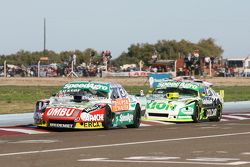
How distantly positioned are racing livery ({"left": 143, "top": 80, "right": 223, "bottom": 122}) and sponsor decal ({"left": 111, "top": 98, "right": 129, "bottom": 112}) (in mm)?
2583

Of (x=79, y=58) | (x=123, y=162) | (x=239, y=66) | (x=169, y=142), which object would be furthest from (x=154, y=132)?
(x=79, y=58)

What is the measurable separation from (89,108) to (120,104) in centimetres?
160

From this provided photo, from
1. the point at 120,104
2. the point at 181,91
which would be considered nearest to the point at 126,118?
the point at 120,104

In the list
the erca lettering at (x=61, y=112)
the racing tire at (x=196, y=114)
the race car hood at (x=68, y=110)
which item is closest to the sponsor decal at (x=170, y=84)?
Answer: the racing tire at (x=196, y=114)

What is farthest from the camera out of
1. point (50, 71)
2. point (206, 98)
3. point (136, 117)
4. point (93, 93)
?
point (50, 71)

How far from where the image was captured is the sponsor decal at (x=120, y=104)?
21148 mm

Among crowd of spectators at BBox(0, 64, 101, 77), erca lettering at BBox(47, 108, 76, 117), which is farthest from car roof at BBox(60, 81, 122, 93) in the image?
crowd of spectators at BBox(0, 64, 101, 77)

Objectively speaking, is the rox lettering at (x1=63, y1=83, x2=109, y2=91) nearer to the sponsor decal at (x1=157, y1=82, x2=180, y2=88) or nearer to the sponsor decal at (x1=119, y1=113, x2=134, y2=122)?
the sponsor decal at (x1=119, y1=113, x2=134, y2=122)

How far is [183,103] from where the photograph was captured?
2452cm

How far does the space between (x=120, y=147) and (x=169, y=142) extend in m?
1.61

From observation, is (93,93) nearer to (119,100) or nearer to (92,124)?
(119,100)

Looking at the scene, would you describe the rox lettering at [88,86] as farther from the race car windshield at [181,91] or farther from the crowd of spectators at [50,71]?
the crowd of spectators at [50,71]

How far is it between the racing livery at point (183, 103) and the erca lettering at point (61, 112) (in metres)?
5.06

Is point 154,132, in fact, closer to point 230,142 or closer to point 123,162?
point 230,142
